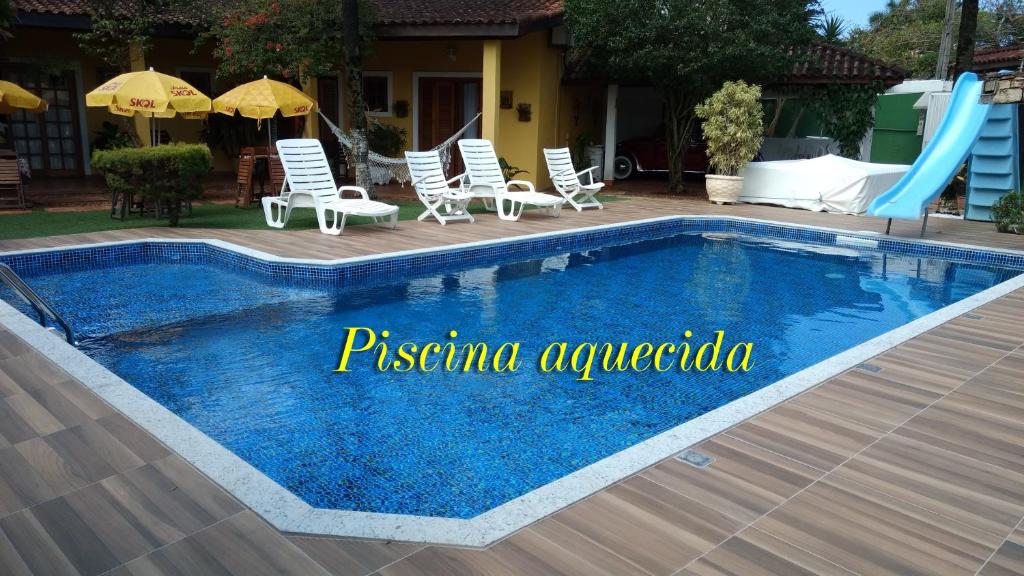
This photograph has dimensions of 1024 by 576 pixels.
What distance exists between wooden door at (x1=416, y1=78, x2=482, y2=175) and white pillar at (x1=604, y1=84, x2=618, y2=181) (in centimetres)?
288

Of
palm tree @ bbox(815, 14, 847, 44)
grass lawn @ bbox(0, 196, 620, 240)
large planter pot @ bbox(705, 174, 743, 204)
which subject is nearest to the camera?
grass lawn @ bbox(0, 196, 620, 240)

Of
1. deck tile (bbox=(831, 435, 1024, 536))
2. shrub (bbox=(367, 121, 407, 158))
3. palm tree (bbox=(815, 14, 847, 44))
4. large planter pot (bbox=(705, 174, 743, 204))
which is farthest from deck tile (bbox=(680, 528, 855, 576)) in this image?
palm tree (bbox=(815, 14, 847, 44))

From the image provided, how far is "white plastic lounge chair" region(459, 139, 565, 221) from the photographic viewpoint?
10562mm

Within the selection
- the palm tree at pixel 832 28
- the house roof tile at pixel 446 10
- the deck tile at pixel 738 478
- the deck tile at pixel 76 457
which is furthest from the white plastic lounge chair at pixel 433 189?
the palm tree at pixel 832 28

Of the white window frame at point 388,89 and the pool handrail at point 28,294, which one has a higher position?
the white window frame at point 388,89

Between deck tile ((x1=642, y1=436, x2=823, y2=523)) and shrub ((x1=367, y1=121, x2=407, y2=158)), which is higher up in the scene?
shrub ((x1=367, y1=121, x2=407, y2=158))

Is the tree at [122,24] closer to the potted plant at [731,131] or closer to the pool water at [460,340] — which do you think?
the pool water at [460,340]

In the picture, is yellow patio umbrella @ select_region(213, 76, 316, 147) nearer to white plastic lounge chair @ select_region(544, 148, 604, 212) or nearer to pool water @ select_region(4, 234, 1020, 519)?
pool water @ select_region(4, 234, 1020, 519)

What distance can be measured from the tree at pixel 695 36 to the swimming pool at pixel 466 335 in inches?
170

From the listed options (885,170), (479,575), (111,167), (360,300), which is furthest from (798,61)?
(479,575)

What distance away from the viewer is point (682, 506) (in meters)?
2.83

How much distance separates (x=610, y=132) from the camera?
1667 centimetres

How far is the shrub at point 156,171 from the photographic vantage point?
29.2ft

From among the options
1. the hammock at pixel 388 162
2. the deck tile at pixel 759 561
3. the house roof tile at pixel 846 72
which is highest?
the house roof tile at pixel 846 72
